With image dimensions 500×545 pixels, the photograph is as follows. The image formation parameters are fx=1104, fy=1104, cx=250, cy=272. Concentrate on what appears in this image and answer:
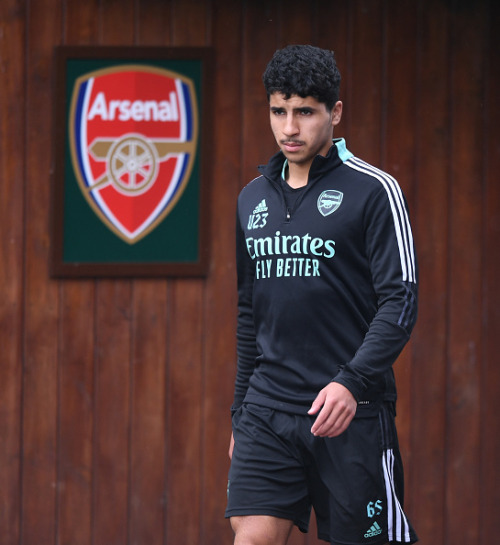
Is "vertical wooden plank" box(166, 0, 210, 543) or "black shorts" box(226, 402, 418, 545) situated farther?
"vertical wooden plank" box(166, 0, 210, 543)

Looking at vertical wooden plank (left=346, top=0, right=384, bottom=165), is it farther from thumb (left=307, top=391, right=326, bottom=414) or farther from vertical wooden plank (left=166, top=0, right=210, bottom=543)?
thumb (left=307, top=391, right=326, bottom=414)

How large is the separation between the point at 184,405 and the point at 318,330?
191cm

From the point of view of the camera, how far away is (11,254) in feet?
16.9

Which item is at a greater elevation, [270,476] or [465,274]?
[465,274]

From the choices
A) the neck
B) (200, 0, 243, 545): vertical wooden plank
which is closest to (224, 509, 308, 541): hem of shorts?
the neck

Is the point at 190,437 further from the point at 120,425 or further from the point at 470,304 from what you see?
the point at 470,304

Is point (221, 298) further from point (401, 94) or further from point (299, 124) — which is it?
point (299, 124)

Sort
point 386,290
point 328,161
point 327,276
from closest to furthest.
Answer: point 386,290
point 327,276
point 328,161

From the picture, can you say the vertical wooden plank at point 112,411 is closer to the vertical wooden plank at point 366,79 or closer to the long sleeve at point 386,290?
the vertical wooden plank at point 366,79

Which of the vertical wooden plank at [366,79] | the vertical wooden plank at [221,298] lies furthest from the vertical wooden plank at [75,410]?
the vertical wooden plank at [366,79]

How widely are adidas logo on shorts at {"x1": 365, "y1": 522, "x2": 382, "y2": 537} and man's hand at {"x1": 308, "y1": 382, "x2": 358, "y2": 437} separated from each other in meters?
0.45

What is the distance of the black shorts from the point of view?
3473 millimetres

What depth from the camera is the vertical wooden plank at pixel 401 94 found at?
5.31 meters

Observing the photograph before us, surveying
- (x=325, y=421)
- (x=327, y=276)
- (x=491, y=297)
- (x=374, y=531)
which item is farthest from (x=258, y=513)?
(x=491, y=297)
